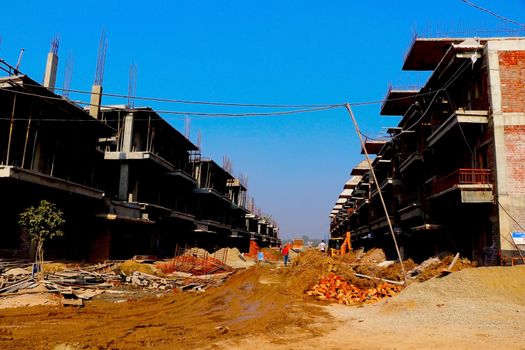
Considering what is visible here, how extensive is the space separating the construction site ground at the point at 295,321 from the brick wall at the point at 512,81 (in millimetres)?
8255

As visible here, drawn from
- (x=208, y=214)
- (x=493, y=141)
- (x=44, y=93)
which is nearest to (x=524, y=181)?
(x=493, y=141)

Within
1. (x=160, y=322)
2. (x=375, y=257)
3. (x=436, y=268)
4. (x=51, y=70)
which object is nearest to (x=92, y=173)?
(x=51, y=70)

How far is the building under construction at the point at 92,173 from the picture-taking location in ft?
65.1

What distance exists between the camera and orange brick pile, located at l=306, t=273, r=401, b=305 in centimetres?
1530

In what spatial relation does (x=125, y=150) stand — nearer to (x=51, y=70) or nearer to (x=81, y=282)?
(x=51, y=70)

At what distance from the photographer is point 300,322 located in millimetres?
11203

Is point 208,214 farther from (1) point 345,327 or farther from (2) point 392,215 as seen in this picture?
(1) point 345,327

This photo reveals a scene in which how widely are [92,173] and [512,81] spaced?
78.9ft

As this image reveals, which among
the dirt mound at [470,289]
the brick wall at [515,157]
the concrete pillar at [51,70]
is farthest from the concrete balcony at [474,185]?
the concrete pillar at [51,70]

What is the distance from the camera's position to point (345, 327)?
35.0 feet

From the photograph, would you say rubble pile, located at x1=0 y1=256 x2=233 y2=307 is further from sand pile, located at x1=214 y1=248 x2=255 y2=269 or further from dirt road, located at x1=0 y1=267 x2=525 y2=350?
sand pile, located at x1=214 y1=248 x2=255 y2=269

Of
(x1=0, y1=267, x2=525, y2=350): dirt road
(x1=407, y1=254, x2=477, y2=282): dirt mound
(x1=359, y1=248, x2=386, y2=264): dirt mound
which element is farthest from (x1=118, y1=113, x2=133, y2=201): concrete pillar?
(x1=407, y1=254, x2=477, y2=282): dirt mound

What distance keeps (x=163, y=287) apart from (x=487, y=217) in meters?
14.6

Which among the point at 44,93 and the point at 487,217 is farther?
the point at 44,93
